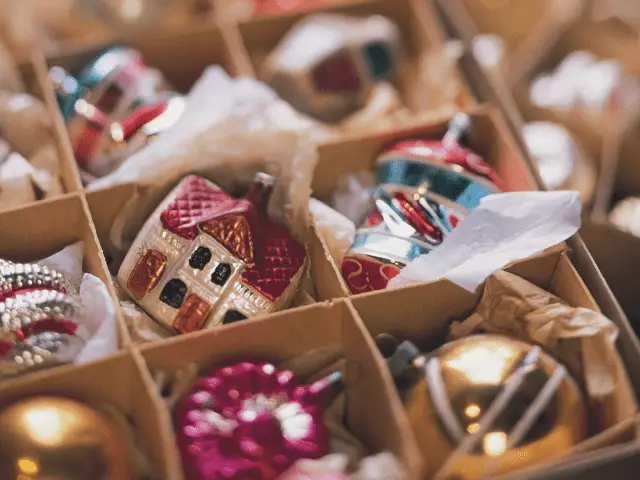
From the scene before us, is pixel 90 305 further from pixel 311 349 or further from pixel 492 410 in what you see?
pixel 492 410

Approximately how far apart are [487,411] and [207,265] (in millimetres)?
387

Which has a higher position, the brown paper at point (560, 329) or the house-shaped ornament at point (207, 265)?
the house-shaped ornament at point (207, 265)

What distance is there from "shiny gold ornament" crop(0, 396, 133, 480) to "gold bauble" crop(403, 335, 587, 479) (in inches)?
13.0

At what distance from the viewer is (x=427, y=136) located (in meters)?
1.27

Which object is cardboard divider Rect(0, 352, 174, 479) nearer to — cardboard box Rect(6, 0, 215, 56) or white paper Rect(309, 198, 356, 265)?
white paper Rect(309, 198, 356, 265)

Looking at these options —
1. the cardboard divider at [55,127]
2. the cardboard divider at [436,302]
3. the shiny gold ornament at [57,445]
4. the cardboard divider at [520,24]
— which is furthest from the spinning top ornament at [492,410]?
the cardboard divider at [520,24]

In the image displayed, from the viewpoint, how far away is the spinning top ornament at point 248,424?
35.3 inches

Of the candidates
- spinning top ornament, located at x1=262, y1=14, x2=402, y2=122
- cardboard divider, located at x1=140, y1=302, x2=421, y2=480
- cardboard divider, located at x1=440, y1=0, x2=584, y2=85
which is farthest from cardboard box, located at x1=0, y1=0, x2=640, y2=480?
cardboard divider, located at x1=440, y1=0, x2=584, y2=85

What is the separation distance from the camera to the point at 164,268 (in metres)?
1.05

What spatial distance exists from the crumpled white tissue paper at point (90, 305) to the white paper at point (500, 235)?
351 mm

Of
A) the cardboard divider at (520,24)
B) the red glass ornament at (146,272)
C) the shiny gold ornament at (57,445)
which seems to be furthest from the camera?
the cardboard divider at (520,24)

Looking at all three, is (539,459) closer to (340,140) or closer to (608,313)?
(608,313)

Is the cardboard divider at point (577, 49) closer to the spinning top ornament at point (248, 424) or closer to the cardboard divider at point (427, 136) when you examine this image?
the cardboard divider at point (427, 136)

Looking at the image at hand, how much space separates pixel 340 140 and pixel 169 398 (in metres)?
0.46
